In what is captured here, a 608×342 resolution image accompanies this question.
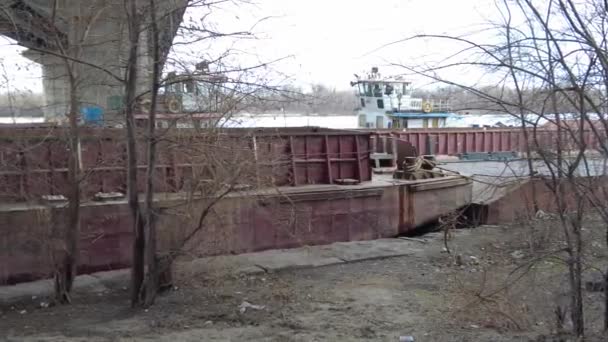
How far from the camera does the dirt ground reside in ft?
23.2

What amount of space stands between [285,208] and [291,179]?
1.13 m

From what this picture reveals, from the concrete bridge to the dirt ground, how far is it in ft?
9.85

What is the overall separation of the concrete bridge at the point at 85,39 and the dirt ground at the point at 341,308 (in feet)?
9.85

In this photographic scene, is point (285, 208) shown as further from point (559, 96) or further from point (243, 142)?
point (559, 96)

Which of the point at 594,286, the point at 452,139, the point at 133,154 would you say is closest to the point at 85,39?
the point at 133,154

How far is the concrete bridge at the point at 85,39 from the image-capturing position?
753cm

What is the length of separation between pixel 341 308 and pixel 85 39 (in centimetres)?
525

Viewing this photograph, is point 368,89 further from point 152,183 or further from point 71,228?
point 152,183

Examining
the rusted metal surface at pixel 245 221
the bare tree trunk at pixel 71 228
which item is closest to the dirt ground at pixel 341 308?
the bare tree trunk at pixel 71 228

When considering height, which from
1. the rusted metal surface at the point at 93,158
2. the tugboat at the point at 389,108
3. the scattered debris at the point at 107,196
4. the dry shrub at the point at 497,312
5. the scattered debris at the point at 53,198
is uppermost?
the tugboat at the point at 389,108

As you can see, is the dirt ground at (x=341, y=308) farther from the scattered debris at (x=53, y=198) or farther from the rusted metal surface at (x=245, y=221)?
the scattered debris at (x=53, y=198)

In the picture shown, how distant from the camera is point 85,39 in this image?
811 cm

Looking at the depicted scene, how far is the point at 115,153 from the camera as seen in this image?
9891 millimetres

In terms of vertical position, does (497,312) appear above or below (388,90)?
below
